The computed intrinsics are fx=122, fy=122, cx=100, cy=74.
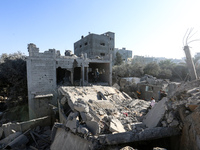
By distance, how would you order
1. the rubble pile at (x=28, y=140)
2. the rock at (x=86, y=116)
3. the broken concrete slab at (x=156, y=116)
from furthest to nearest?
1. the rubble pile at (x=28, y=140)
2. the rock at (x=86, y=116)
3. the broken concrete slab at (x=156, y=116)

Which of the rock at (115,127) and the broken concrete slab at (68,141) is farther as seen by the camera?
the broken concrete slab at (68,141)

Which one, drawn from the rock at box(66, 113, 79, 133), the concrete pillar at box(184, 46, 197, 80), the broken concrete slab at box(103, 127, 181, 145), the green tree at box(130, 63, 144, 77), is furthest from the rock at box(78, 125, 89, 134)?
the green tree at box(130, 63, 144, 77)

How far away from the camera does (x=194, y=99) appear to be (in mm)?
3398

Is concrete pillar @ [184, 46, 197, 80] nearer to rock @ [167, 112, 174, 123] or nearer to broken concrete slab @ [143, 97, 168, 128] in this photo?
broken concrete slab @ [143, 97, 168, 128]

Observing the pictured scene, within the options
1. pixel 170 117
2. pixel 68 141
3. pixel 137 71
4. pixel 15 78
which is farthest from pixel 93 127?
pixel 137 71

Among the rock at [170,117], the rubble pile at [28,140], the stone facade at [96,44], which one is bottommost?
the rubble pile at [28,140]

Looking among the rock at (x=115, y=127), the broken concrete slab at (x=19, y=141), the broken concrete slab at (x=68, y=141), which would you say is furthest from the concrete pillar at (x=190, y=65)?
the broken concrete slab at (x=19, y=141)

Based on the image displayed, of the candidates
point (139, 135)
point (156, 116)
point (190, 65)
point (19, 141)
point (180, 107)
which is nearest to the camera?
point (139, 135)

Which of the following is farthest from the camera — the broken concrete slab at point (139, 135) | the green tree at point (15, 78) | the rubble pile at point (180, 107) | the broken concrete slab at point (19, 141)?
the green tree at point (15, 78)

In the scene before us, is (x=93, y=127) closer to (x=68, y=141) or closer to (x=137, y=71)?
(x=68, y=141)

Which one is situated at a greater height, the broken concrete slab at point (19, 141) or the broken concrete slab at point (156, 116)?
the broken concrete slab at point (156, 116)

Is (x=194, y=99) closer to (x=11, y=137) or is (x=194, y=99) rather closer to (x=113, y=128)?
(x=113, y=128)

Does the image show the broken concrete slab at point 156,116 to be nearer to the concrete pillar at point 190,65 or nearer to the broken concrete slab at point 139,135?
the broken concrete slab at point 139,135

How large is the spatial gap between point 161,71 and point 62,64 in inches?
887
